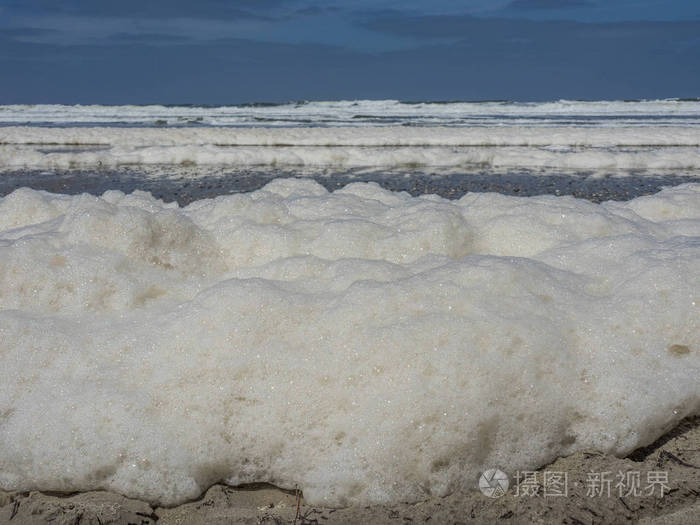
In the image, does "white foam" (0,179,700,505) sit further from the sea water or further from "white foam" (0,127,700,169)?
"white foam" (0,127,700,169)

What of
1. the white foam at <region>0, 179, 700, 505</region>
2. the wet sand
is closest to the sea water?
the white foam at <region>0, 179, 700, 505</region>

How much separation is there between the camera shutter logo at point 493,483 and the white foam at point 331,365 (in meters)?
0.04

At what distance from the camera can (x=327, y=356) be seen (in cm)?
232

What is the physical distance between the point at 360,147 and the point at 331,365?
10.5 metres

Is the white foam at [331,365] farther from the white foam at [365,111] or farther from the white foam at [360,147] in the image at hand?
the white foam at [365,111]

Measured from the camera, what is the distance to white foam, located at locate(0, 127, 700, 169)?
32.1 feet

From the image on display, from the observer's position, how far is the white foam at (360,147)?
980cm

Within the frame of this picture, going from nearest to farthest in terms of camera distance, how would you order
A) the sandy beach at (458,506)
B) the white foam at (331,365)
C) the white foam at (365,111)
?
1. the sandy beach at (458,506)
2. the white foam at (331,365)
3. the white foam at (365,111)

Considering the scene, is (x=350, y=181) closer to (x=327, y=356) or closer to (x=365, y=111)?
(x=327, y=356)

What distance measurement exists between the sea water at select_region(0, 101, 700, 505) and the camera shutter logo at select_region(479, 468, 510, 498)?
0.10 ft

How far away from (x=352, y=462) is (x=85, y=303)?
154cm

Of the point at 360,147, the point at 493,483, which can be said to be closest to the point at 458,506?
the point at 493,483

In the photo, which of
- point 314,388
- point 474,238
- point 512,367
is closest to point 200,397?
point 314,388

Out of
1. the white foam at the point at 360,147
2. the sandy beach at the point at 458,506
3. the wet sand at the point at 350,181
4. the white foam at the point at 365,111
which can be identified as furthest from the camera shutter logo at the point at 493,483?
the white foam at the point at 365,111
